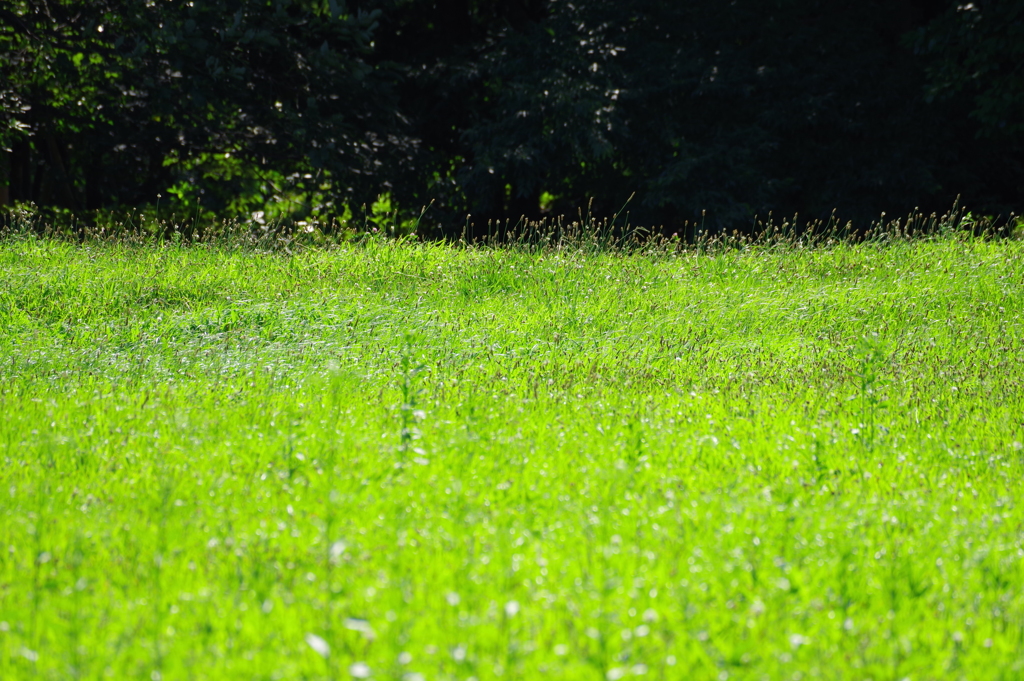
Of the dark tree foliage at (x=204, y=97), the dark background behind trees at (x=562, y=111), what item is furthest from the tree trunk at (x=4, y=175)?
the dark tree foliage at (x=204, y=97)

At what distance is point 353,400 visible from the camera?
5.43m

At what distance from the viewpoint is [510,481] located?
4242 millimetres

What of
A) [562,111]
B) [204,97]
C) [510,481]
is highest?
[562,111]

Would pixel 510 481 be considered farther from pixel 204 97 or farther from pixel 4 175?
pixel 4 175

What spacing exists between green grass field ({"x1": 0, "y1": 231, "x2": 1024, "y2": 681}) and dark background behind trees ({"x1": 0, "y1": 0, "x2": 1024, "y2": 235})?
590cm

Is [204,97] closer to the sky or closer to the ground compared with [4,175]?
closer to the sky

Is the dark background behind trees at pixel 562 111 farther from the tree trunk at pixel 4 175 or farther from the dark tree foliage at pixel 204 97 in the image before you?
the tree trunk at pixel 4 175

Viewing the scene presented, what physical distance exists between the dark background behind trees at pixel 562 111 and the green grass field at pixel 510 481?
19.4ft

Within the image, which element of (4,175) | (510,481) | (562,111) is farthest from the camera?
(562,111)

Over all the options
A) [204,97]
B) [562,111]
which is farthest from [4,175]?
[562,111]

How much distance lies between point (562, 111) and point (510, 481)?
35.0 ft

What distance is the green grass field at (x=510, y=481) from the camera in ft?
9.81

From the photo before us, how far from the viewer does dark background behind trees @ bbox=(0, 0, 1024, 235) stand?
13.3m

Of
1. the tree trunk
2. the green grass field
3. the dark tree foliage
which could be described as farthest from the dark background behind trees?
the green grass field
